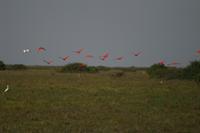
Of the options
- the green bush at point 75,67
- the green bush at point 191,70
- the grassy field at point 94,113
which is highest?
the green bush at point 75,67

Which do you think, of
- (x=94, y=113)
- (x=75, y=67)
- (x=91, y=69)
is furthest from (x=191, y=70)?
(x=94, y=113)

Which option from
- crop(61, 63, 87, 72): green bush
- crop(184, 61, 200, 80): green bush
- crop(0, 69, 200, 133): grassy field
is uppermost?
crop(61, 63, 87, 72): green bush

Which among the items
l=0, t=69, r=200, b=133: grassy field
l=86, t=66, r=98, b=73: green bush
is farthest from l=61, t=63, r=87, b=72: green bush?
l=0, t=69, r=200, b=133: grassy field

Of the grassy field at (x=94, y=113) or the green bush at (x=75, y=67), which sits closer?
the grassy field at (x=94, y=113)

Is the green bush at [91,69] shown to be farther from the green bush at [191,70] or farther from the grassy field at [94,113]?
the grassy field at [94,113]

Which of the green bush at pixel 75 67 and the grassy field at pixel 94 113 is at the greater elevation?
the green bush at pixel 75 67

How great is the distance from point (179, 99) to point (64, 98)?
18.7ft

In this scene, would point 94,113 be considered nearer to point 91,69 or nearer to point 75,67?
point 91,69

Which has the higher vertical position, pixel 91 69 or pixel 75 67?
pixel 75 67

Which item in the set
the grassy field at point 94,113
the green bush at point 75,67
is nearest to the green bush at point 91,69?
the green bush at point 75,67

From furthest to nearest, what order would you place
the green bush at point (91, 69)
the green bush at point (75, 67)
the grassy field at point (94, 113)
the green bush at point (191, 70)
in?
the green bush at point (75, 67), the green bush at point (91, 69), the green bush at point (191, 70), the grassy field at point (94, 113)

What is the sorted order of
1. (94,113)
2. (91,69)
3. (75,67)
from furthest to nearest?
1. (75,67)
2. (91,69)
3. (94,113)

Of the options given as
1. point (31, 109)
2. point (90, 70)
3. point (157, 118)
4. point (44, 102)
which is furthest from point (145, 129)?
point (90, 70)

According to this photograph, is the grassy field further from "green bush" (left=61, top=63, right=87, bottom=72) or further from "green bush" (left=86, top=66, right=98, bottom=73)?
"green bush" (left=61, top=63, right=87, bottom=72)
